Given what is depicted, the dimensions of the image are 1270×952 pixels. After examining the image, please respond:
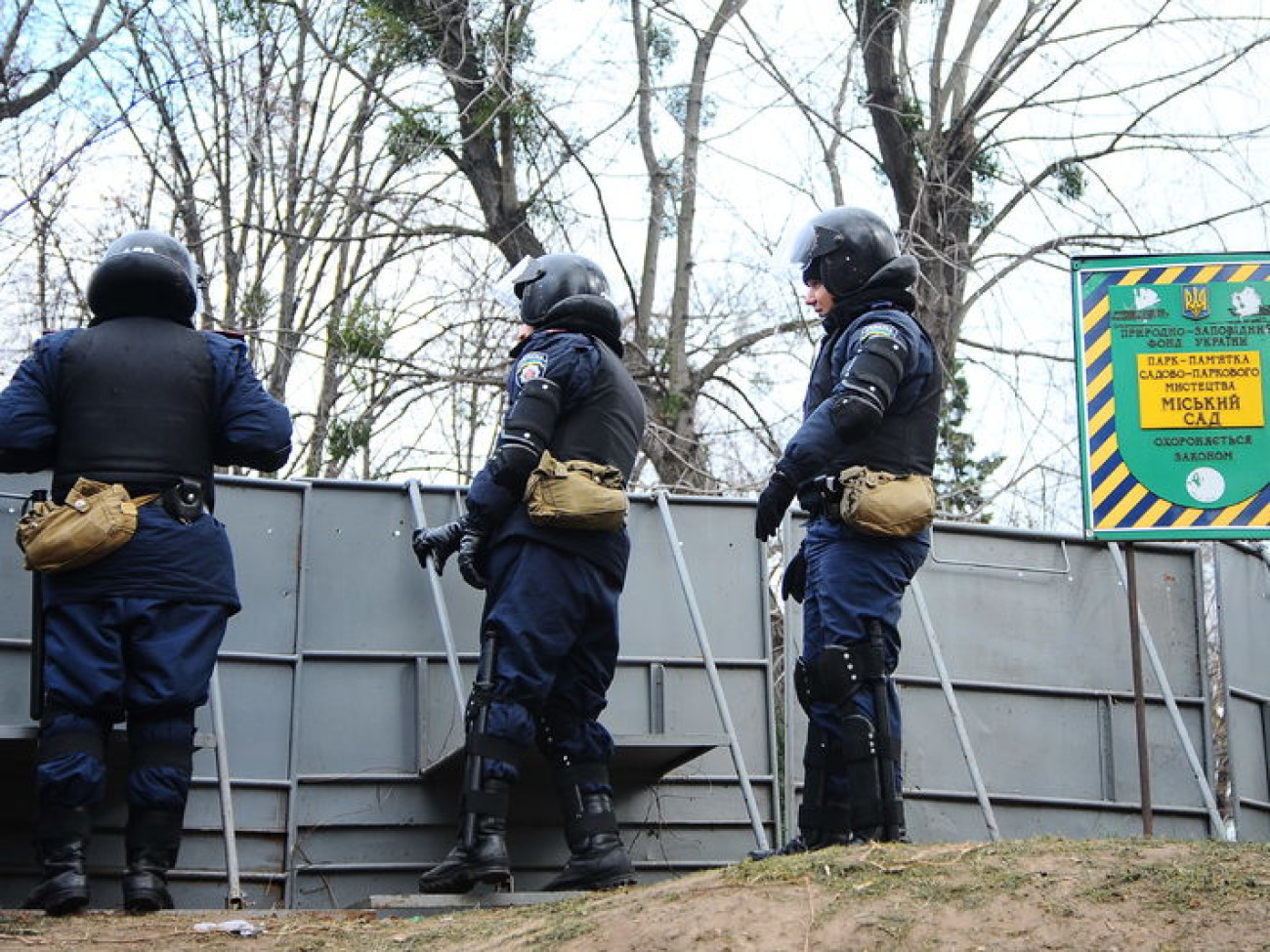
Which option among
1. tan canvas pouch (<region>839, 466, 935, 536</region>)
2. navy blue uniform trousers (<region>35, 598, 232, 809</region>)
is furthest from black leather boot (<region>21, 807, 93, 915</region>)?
tan canvas pouch (<region>839, 466, 935, 536</region>)

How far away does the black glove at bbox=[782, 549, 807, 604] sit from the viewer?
6.05 metres

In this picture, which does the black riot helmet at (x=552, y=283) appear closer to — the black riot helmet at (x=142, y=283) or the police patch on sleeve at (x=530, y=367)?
the police patch on sleeve at (x=530, y=367)

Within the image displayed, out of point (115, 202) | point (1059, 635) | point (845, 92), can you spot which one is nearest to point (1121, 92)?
point (845, 92)

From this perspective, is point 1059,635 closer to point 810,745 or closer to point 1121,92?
point 810,745

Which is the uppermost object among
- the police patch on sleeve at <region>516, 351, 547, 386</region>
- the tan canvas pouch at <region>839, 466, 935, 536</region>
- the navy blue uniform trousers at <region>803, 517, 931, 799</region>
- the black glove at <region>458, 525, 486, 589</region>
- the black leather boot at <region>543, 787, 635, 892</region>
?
the police patch on sleeve at <region>516, 351, 547, 386</region>

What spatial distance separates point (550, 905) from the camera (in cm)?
501

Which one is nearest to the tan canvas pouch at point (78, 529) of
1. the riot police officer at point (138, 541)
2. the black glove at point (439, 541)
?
the riot police officer at point (138, 541)

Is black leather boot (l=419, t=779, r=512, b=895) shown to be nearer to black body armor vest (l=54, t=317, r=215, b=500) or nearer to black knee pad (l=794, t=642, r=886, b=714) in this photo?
black knee pad (l=794, t=642, r=886, b=714)

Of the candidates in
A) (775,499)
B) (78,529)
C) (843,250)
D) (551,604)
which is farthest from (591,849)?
(843,250)

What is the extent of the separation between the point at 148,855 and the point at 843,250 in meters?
3.07

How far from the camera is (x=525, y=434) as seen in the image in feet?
19.2

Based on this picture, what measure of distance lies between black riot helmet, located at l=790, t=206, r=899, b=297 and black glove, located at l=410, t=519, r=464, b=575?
1.55 meters

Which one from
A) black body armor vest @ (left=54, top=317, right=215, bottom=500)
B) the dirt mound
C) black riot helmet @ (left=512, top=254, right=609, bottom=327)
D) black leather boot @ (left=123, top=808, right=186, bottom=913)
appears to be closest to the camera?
the dirt mound

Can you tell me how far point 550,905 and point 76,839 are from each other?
1.49 m
